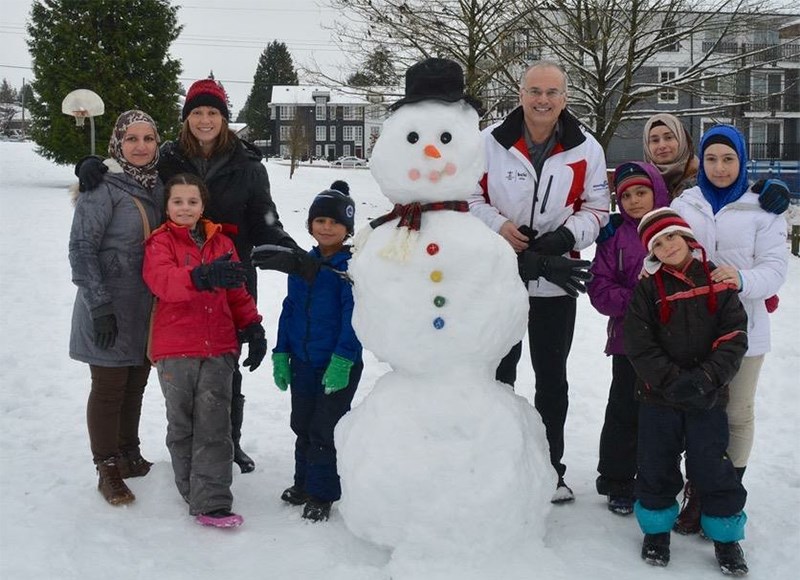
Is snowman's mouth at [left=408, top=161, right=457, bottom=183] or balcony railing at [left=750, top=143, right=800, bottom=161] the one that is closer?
snowman's mouth at [left=408, top=161, right=457, bottom=183]

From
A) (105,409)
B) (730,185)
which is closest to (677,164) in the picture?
(730,185)

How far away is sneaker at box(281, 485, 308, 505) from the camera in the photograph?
3.42 meters

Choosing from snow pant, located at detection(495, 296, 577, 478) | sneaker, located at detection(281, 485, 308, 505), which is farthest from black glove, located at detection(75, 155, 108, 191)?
snow pant, located at detection(495, 296, 577, 478)

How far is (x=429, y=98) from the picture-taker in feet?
9.14

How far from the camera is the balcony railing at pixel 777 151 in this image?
92.2ft

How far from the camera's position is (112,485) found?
3.35 meters

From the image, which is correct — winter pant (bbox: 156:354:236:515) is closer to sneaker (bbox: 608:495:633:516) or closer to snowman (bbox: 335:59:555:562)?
snowman (bbox: 335:59:555:562)

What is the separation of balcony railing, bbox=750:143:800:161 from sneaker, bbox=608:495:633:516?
2808 cm

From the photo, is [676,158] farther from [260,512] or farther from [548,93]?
[260,512]

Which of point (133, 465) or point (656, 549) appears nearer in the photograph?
point (656, 549)

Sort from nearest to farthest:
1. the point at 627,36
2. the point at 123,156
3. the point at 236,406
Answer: the point at 123,156, the point at 236,406, the point at 627,36

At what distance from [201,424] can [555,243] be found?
176cm

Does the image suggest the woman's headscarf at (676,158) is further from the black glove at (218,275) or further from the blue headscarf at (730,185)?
the black glove at (218,275)

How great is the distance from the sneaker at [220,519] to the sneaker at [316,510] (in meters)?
0.29
